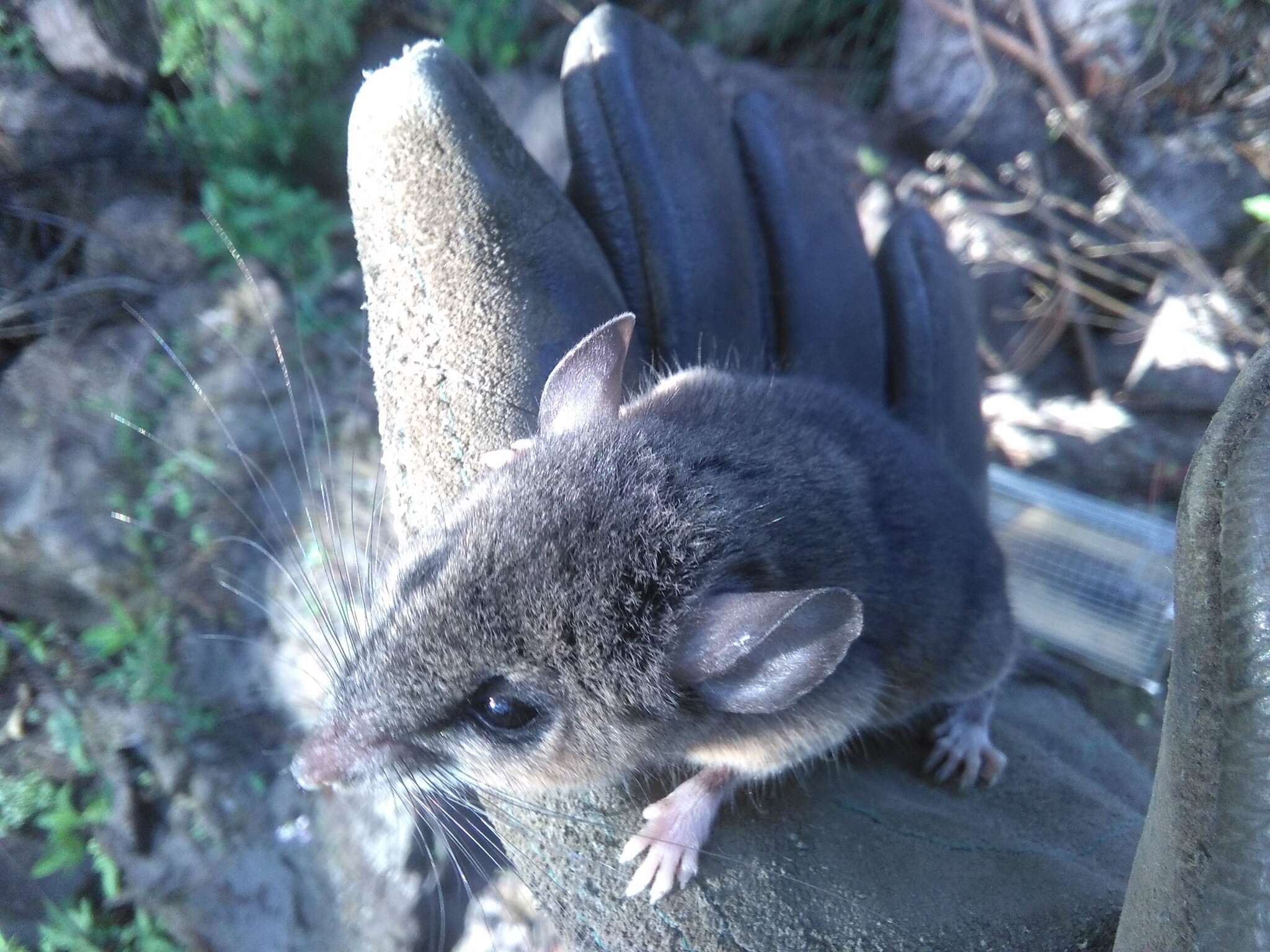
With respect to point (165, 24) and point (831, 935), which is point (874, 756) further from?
point (165, 24)

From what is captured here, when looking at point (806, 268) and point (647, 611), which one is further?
point (806, 268)

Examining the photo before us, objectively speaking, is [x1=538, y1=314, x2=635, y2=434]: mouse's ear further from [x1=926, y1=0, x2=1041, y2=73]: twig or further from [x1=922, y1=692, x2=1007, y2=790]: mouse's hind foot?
[x1=926, y1=0, x2=1041, y2=73]: twig

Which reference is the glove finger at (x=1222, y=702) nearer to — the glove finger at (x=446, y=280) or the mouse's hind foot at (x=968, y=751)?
the mouse's hind foot at (x=968, y=751)

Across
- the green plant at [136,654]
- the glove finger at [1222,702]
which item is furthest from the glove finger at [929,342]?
the green plant at [136,654]

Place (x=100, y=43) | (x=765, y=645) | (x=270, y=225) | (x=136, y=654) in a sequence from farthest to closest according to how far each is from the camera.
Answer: (x=270, y=225), (x=100, y=43), (x=136, y=654), (x=765, y=645)

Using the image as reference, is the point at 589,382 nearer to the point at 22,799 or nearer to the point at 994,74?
the point at 22,799

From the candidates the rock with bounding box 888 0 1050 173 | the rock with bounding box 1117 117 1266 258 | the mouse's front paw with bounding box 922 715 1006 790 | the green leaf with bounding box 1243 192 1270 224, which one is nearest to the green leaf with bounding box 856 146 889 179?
the rock with bounding box 888 0 1050 173

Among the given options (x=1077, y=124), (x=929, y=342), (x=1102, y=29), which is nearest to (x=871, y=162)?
(x=1077, y=124)
